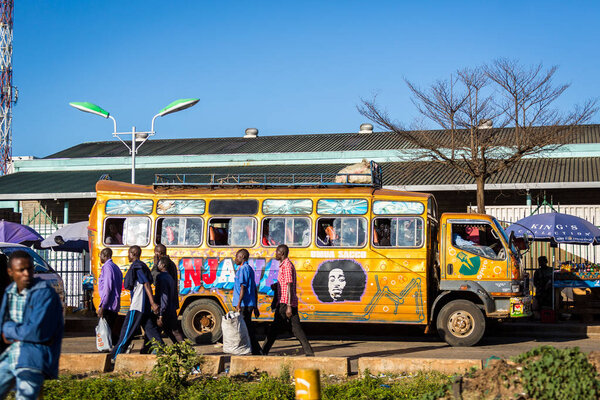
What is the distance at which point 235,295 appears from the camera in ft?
42.6

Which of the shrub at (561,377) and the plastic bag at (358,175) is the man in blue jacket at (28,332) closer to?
the shrub at (561,377)

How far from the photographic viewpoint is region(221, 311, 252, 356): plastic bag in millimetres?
12617

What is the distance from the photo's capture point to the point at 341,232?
50.3ft

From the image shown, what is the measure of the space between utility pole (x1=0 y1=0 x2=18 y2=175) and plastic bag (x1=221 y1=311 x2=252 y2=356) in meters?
51.6

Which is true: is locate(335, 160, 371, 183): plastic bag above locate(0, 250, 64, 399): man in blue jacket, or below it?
above

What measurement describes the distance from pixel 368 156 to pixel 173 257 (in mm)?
17856

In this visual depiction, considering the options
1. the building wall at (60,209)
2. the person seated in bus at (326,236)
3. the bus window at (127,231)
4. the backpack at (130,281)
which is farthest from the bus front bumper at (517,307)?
the building wall at (60,209)

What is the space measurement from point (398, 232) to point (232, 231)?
3.28m

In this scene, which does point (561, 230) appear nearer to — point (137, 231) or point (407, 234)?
point (407, 234)

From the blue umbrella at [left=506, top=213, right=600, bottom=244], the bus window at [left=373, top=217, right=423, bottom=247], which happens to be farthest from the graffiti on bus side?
the blue umbrella at [left=506, top=213, right=600, bottom=244]

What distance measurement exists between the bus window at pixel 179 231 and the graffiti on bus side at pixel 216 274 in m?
0.42

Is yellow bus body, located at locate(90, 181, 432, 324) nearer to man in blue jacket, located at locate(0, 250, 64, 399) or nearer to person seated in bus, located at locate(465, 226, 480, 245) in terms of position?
person seated in bus, located at locate(465, 226, 480, 245)

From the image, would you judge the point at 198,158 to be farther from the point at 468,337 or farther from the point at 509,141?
the point at 468,337

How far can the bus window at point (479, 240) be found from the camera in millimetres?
15094
